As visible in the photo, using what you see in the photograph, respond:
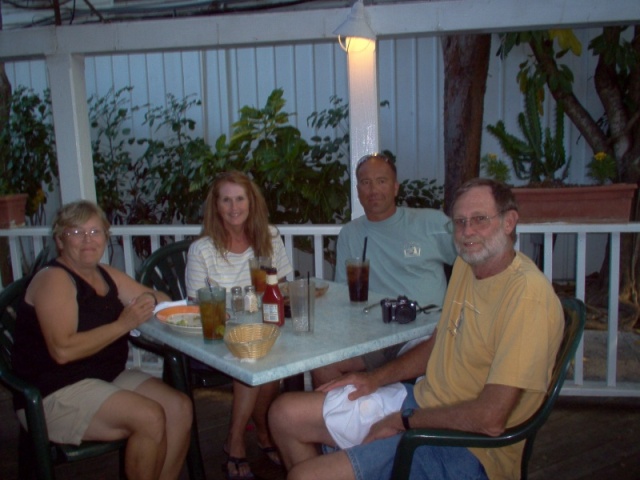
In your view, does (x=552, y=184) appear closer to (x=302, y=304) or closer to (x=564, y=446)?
(x=564, y=446)

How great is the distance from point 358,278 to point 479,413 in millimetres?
784

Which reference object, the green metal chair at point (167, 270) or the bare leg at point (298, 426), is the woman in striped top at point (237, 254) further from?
the bare leg at point (298, 426)

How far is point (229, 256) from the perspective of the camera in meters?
2.53

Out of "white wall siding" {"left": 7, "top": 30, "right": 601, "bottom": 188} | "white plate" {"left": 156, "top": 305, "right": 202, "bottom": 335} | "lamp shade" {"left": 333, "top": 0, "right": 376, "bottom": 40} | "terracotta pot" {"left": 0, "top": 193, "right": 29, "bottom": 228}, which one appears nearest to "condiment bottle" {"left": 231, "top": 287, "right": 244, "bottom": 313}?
"white plate" {"left": 156, "top": 305, "right": 202, "bottom": 335}

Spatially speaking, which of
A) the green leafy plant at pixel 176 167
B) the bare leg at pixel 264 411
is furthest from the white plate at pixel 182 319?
the green leafy plant at pixel 176 167

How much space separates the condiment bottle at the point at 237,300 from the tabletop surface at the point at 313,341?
4 centimetres

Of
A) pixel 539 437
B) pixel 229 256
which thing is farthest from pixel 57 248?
pixel 539 437

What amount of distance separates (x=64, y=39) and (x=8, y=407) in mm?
1960

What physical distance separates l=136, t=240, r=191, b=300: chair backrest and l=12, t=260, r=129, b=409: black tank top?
1.85ft

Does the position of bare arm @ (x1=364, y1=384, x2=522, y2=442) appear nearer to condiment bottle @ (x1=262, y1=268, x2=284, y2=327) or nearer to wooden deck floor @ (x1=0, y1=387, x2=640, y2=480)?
condiment bottle @ (x1=262, y1=268, x2=284, y2=327)

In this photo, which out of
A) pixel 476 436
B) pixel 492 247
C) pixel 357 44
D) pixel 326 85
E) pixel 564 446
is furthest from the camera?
pixel 326 85

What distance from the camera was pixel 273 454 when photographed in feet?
8.43

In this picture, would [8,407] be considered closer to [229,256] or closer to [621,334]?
[229,256]

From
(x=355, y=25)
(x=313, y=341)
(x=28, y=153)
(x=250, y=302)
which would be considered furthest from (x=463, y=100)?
(x=28, y=153)
